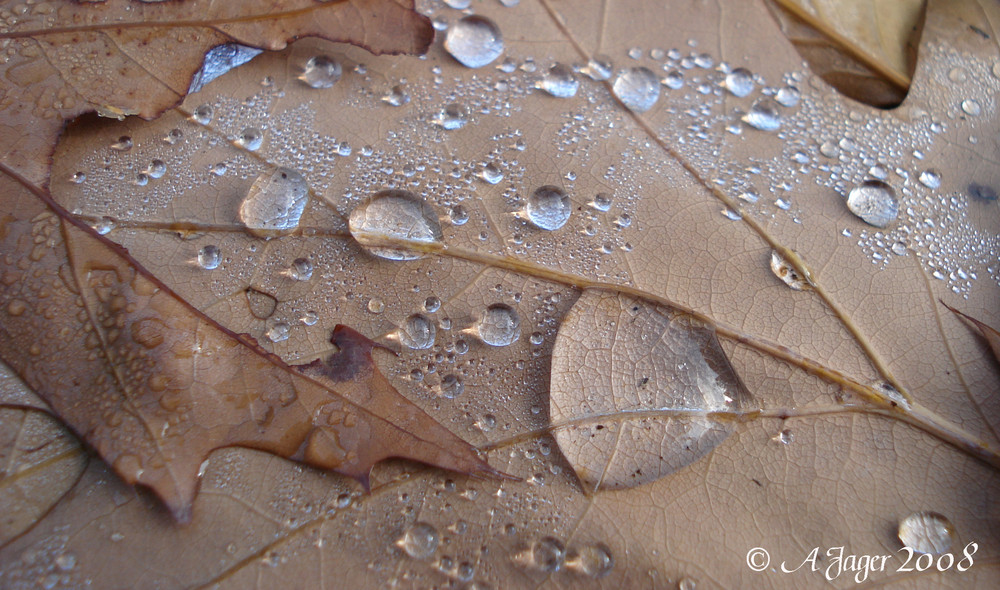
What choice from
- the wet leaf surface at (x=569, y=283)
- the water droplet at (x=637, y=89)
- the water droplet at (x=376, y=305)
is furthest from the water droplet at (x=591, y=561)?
the water droplet at (x=637, y=89)

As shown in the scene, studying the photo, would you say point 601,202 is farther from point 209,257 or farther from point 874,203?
point 209,257

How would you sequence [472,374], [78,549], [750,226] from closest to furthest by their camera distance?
1. [78,549]
2. [472,374]
3. [750,226]

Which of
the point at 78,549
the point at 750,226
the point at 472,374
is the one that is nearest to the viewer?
the point at 78,549

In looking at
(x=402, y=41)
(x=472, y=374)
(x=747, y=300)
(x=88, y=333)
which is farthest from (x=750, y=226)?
(x=88, y=333)

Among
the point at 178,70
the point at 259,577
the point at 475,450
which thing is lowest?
the point at 259,577

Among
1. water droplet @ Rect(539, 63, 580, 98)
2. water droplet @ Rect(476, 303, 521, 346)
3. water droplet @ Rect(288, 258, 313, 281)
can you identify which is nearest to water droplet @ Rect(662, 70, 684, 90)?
water droplet @ Rect(539, 63, 580, 98)

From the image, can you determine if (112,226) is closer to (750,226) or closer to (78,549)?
(78,549)

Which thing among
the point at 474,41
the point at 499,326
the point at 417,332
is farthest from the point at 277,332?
the point at 474,41
